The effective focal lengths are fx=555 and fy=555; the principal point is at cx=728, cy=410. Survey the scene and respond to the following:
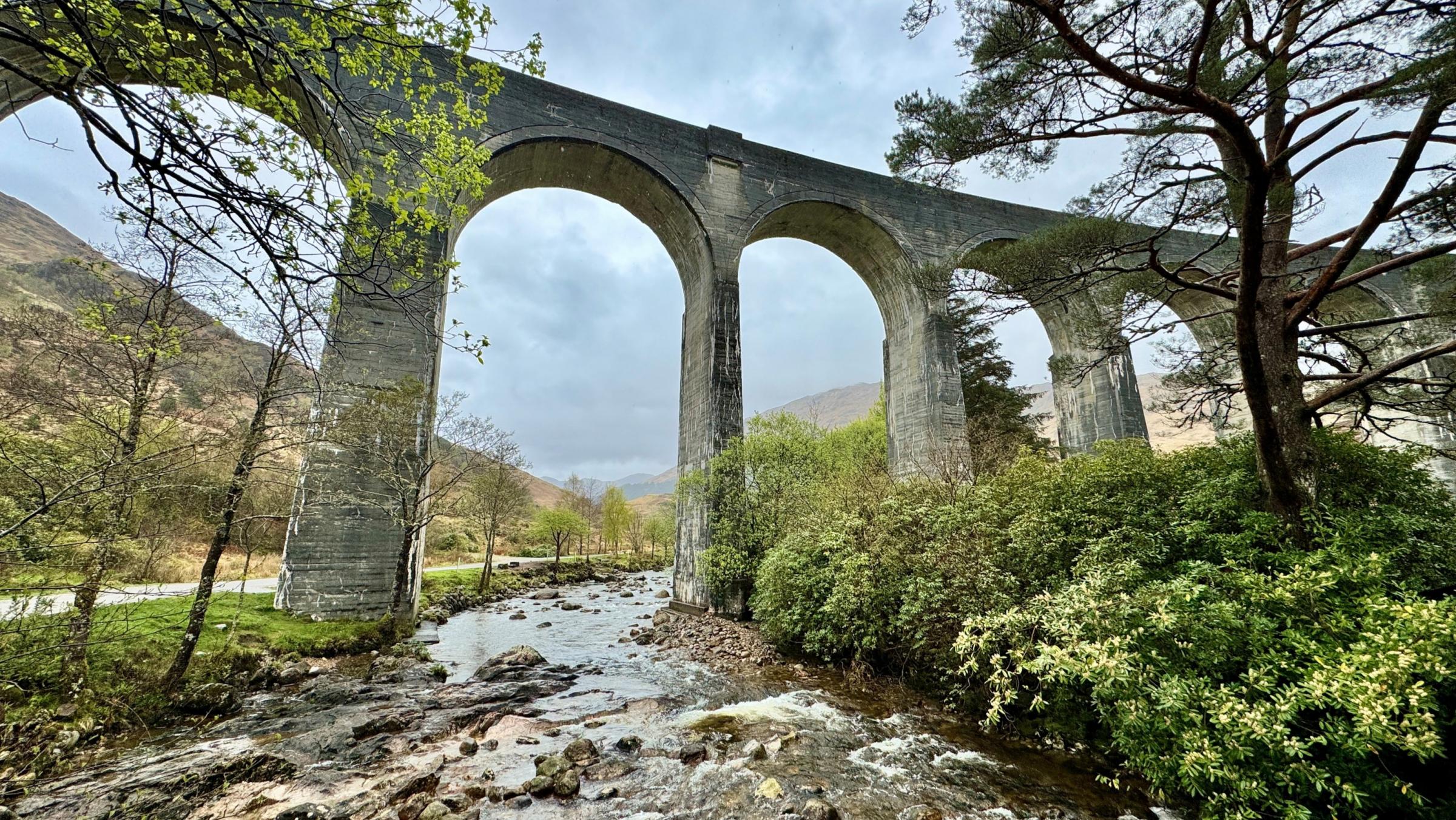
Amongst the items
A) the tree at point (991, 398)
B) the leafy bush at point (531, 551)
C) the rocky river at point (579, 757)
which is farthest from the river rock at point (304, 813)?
the leafy bush at point (531, 551)

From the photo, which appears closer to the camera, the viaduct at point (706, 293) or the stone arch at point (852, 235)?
the viaduct at point (706, 293)

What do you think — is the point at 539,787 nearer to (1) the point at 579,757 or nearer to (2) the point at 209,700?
(1) the point at 579,757

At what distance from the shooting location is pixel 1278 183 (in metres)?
5.29

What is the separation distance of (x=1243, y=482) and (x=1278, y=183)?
2.92 meters

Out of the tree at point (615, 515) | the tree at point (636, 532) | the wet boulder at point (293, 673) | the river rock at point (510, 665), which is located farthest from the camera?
the tree at point (636, 532)

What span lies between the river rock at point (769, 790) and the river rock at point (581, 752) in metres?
1.58

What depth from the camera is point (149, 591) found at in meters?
4.23

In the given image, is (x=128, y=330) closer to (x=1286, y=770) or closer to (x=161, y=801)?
(x=161, y=801)

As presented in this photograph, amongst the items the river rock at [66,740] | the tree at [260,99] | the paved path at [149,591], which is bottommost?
the river rock at [66,740]

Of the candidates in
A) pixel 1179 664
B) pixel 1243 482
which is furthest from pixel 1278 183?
pixel 1179 664

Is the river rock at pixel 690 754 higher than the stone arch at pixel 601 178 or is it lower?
lower

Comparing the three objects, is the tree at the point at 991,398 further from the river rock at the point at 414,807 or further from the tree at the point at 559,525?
the tree at the point at 559,525

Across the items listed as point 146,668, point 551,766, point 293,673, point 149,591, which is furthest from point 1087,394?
point 146,668

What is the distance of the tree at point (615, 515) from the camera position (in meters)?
37.0
